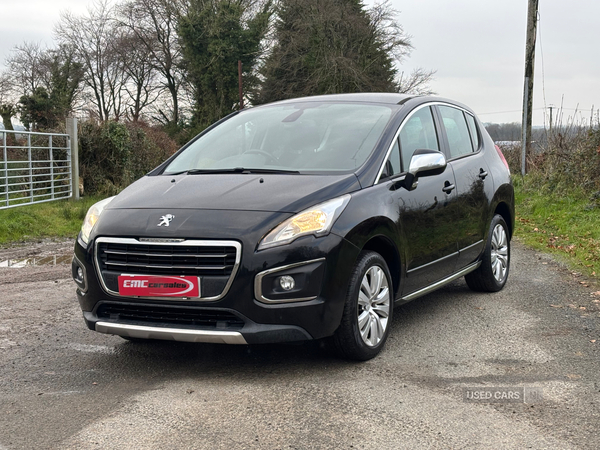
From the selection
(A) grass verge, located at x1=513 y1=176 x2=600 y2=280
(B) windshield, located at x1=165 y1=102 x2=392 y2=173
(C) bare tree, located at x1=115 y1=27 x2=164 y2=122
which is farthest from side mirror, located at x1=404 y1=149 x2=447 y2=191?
(C) bare tree, located at x1=115 y1=27 x2=164 y2=122

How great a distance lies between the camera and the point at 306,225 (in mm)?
4152

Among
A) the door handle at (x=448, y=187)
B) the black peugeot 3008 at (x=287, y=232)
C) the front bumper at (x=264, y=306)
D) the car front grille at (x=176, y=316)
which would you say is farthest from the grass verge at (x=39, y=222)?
the door handle at (x=448, y=187)

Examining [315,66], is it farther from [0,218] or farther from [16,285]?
[16,285]

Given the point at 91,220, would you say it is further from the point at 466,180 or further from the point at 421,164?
the point at 466,180

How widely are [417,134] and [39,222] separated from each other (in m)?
8.51

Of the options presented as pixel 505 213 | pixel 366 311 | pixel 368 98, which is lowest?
pixel 366 311

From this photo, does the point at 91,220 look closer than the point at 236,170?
Yes

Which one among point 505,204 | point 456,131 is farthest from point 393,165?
point 505,204

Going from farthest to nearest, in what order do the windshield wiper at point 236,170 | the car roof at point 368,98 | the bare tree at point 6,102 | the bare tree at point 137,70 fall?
the bare tree at point 137,70
the bare tree at point 6,102
the car roof at point 368,98
the windshield wiper at point 236,170

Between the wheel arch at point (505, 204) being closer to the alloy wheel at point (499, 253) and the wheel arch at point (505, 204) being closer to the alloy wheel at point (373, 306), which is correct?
the alloy wheel at point (499, 253)

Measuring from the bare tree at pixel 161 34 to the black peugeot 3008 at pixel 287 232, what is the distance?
48.3 metres

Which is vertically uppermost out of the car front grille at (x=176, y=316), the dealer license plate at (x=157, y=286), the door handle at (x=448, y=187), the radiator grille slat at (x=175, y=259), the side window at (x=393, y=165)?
the side window at (x=393, y=165)

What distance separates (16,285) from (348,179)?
4229 millimetres

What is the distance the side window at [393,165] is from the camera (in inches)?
194
